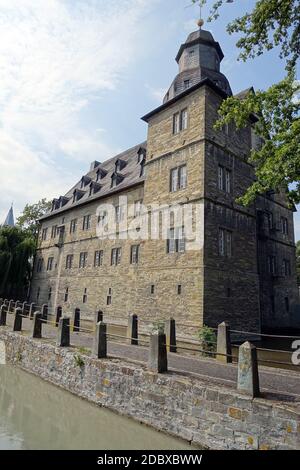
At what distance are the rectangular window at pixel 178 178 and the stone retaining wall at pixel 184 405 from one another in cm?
1108

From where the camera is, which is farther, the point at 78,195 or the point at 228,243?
the point at 78,195

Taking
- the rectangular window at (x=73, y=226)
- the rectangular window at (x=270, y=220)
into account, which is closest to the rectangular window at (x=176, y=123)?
the rectangular window at (x=270, y=220)

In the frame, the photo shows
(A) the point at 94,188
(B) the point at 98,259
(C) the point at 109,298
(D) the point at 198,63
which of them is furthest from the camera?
(A) the point at 94,188

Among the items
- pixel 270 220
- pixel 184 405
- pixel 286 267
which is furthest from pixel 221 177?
pixel 184 405

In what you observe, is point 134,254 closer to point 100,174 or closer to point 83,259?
point 83,259

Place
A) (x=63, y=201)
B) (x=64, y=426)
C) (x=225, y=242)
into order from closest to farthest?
1. (x=64, y=426)
2. (x=225, y=242)
3. (x=63, y=201)

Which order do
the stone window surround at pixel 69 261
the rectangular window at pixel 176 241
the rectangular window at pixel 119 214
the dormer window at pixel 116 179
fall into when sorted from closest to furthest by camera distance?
the rectangular window at pixel 176 241 < the rectangular window at pixel 119 214 < the dormer window at pixel 116 179 < the stone window surround at pixel 69 261

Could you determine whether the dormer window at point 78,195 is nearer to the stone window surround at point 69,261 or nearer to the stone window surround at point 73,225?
the stone window surround at point 73,225

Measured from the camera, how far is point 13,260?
95.8 ft

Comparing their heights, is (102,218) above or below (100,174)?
below

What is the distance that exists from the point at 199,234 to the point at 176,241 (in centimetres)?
160

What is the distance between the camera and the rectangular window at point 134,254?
20405 millimetres

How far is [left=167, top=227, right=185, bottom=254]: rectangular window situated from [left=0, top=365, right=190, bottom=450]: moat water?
31.1ft
